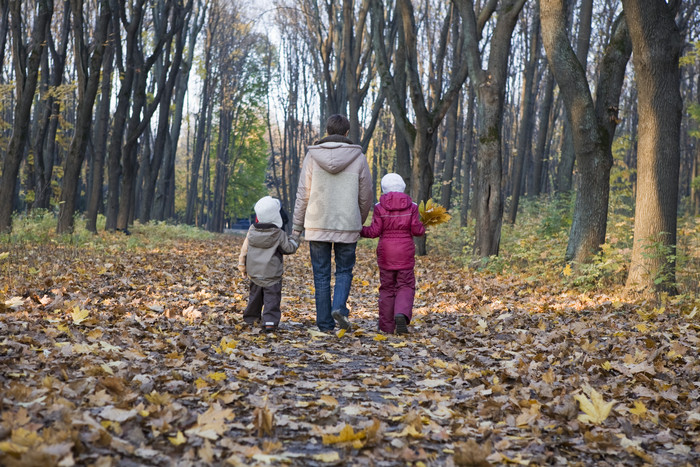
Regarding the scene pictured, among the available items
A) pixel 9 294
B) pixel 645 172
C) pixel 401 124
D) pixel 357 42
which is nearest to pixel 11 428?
pixel 9 294

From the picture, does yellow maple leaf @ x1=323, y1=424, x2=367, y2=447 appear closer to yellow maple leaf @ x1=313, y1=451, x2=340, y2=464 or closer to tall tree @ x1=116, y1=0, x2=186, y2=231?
yellow maple leaf @ x1=313, y1=451, x2=340, y2=464

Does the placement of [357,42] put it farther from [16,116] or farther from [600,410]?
[600,410]

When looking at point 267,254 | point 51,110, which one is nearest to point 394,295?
point 267,254

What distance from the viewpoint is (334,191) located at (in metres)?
6.62

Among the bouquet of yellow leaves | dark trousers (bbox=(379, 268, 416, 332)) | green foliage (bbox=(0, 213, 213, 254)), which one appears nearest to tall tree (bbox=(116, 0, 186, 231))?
green foliage (bbox=(0, 213, 213, 254))

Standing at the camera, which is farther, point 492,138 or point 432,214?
point 492,138

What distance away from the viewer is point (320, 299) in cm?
678

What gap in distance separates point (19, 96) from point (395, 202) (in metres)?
10.9

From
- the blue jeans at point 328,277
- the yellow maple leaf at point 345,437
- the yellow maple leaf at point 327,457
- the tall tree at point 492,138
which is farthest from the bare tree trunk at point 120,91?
the yellow maple leaf at point 327,457

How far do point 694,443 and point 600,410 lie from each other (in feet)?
1.64

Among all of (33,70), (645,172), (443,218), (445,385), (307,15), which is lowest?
(445,385)

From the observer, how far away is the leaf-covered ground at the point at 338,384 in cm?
307

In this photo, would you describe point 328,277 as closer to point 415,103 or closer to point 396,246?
point 396,246

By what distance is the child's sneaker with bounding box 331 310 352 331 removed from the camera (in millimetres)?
6621
